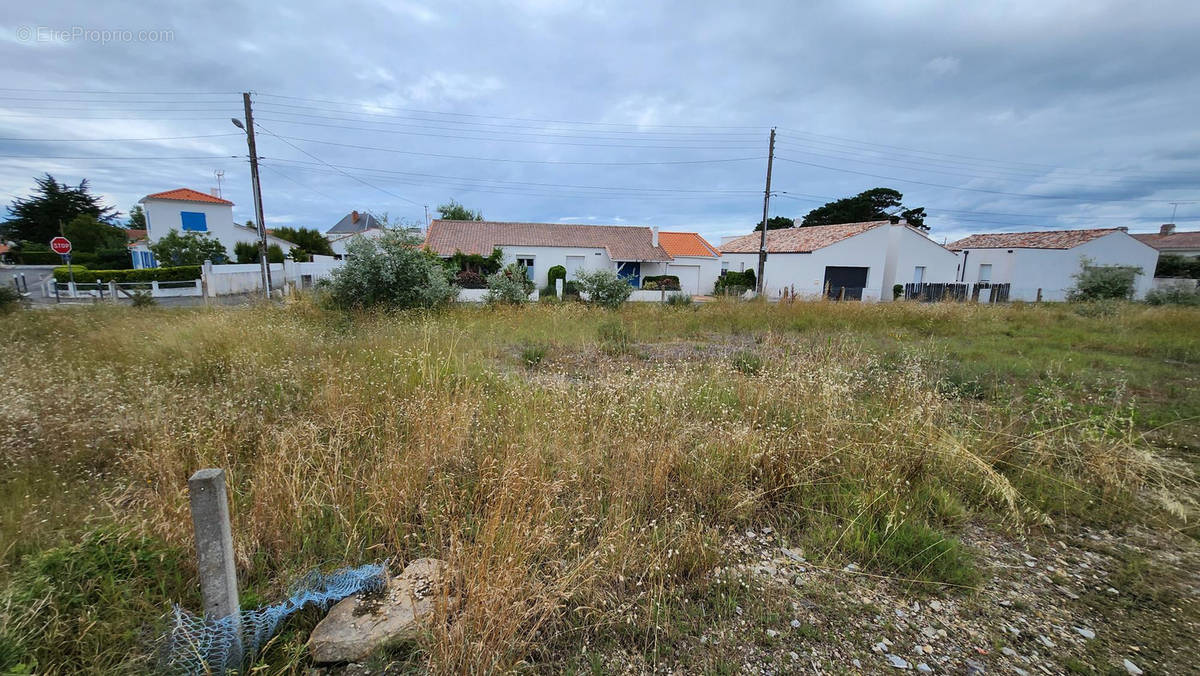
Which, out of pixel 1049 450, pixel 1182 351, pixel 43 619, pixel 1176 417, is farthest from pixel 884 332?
pixel 43 619

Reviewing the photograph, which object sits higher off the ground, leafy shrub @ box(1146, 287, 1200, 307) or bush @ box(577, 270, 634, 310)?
leafy shrub @ box(1146, 287, 1200, 307)

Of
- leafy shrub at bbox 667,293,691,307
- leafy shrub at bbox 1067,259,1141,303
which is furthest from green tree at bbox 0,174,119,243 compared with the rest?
leafy shrub at bbox 1067,259,1141,303

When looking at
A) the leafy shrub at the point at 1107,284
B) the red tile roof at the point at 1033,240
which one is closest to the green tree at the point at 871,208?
the red tile roof at the point at 1033,240

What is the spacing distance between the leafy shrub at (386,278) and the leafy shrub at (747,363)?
318 inches

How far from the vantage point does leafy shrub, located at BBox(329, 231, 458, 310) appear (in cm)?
1083

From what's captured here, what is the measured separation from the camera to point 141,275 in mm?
20609

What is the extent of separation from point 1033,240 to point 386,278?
131 feet

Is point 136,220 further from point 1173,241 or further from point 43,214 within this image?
point 1173,241

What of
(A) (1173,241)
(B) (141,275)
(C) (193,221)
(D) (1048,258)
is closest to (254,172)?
(B) (141,275)

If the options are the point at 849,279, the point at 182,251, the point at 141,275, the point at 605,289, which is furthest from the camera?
the point at 849,279

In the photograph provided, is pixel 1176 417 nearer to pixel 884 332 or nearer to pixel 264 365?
pixel 884 332

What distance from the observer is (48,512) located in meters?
2.43

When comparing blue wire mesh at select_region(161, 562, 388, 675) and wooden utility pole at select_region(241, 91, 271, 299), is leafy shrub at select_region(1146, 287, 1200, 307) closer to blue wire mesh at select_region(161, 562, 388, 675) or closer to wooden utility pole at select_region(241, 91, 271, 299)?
blue wire mesh at select_region(161, 562, 388, 675)

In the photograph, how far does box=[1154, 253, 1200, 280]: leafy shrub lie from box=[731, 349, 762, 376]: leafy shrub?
48.7 meters
